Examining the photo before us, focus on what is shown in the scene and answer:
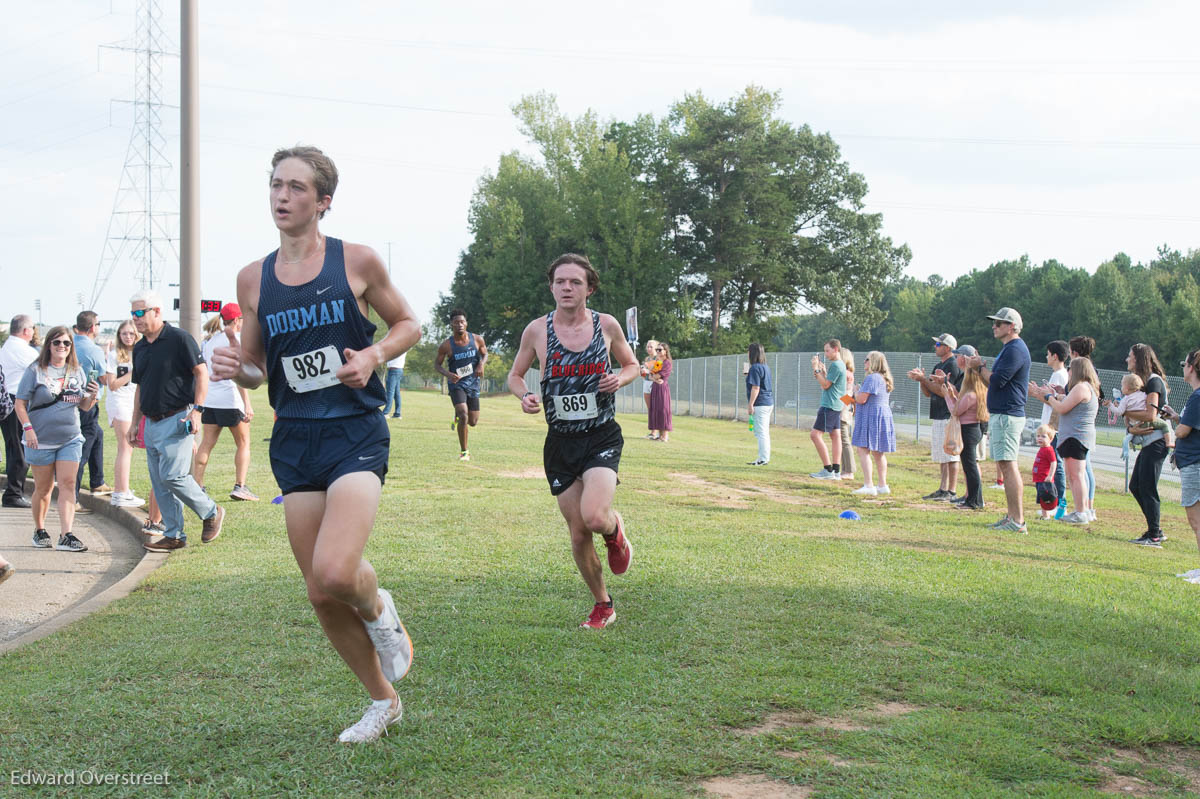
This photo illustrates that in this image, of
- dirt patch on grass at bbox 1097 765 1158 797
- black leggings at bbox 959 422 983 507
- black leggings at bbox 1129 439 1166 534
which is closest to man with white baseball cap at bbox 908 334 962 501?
black leggings at bbox 959 422 983 507

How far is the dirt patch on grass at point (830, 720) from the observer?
430 centimetres

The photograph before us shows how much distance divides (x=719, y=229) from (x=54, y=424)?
60.5 meters

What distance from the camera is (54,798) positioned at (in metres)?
3.56

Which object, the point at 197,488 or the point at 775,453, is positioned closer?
the point at 197,488

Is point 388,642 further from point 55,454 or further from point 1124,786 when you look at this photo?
point 55,454

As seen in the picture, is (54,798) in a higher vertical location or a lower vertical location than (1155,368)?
lower

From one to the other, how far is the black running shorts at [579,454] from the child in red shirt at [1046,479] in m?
7.35

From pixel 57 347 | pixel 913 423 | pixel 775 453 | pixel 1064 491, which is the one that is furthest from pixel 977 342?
pixel 57 347

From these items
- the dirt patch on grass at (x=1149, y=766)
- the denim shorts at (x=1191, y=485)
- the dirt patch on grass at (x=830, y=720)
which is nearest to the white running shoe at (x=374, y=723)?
the dirt patch on grass at (x=830, y=720)

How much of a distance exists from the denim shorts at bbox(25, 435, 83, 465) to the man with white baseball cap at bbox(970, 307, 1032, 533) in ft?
30.2

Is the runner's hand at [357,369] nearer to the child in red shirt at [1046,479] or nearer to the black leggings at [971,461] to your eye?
the child in red shirt at [1046,479]

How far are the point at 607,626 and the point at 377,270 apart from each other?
2.82m

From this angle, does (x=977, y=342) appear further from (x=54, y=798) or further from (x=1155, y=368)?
(x=54, y=798)

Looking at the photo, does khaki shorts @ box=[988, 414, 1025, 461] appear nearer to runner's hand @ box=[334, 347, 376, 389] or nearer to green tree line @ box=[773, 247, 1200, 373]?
runner's hand @ box=[334, 347, 376, 389]
